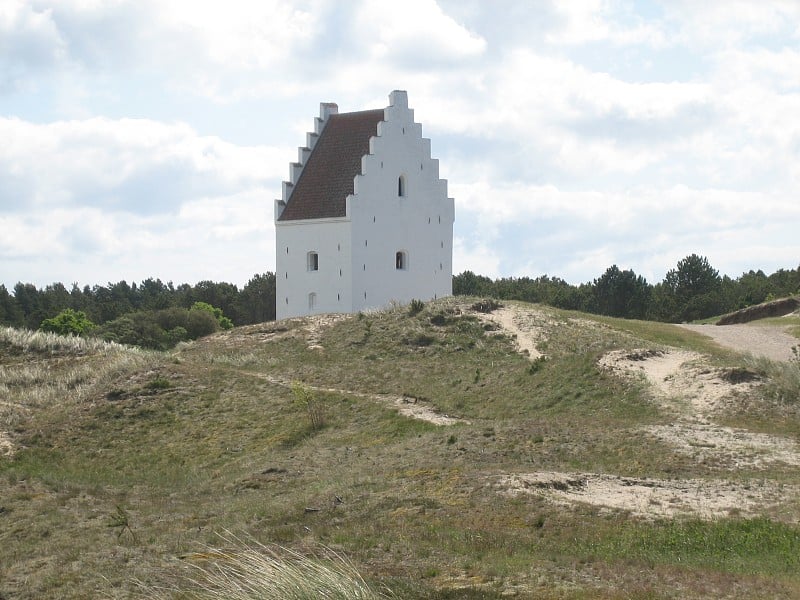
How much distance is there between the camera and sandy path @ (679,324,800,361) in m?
31.1

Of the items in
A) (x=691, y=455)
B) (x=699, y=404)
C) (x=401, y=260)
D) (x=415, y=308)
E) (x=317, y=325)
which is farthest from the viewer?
(x=401, y=260)

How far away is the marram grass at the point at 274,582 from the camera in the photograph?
34.5 feet

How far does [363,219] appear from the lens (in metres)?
47.2

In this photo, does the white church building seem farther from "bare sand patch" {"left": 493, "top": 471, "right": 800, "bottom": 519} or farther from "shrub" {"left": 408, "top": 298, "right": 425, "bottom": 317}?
"bare sand patch" {"left": 493, "top": 471, "right": 800, "bottom": 519}

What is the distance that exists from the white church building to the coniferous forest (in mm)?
8941

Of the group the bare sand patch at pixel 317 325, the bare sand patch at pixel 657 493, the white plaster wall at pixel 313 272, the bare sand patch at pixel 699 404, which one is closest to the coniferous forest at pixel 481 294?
the white plaster wall at pixel 313 272

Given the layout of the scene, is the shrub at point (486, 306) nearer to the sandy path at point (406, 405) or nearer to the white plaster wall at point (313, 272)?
the sandy path at point (406, 405)

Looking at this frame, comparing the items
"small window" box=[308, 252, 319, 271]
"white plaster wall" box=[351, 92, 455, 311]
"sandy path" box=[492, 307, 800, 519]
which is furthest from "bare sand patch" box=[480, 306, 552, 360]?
"small window" box=[308, 252, 319, 271]

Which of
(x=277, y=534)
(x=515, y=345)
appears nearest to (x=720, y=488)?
(x=277, y=534)

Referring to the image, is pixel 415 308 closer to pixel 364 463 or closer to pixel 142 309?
pixel 364 463

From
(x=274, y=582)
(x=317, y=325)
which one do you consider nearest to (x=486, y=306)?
(x=317, y=325)

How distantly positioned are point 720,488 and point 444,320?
67.0ft

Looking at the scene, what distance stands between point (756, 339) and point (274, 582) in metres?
27.3

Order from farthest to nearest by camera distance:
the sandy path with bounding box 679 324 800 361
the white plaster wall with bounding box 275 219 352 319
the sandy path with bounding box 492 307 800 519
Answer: the white plaster wall with bounding box 275 219 352 319 < the sandy path with bounding box 679 324 800 361 < the sandy path with bounding box 492 307 800 519
